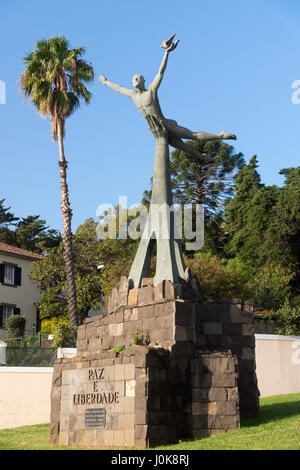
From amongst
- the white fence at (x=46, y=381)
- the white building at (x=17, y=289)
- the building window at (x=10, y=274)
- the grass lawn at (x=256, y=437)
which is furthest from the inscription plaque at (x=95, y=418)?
the building window at (x=10, y=274)

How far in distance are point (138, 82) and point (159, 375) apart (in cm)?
775

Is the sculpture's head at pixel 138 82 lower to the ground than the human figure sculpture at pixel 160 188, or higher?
higher

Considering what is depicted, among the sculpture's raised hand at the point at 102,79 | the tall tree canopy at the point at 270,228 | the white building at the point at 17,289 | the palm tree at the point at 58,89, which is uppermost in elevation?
the palm tree at the point at 58,89

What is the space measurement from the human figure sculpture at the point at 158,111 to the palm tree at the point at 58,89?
926 cm

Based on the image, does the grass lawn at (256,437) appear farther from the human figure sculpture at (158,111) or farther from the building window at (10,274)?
the building window at (10,274)

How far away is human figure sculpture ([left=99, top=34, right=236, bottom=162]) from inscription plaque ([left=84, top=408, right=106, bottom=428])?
723 centimetres

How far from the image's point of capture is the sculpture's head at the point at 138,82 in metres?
15.7

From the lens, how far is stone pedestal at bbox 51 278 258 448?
11.9m

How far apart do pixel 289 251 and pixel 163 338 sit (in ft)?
60.1

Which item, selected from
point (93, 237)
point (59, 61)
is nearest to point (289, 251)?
point (93, 237)

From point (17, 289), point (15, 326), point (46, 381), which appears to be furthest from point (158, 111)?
point (17, 289)

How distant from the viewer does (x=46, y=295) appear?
31250mm

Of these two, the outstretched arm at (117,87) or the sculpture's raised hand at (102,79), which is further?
the sculpture's raised hand at (102,79)
